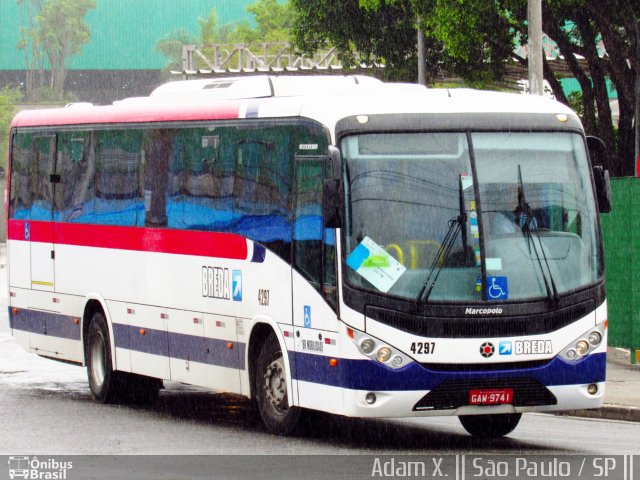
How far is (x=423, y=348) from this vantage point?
12.6 m

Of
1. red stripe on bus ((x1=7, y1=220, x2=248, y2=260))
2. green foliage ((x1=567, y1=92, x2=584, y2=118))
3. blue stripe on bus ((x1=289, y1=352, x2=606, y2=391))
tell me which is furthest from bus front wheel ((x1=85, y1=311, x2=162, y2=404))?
green foliage ((x1=567, y1=92, x2=584, y2=118))

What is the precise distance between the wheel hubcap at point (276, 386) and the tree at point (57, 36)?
386 ft

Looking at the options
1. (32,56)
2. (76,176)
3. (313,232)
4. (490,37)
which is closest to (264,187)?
(313,232)

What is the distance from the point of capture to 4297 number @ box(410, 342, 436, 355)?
41.4 feet

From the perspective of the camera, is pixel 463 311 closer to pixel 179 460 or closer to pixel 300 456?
pixel 300 456

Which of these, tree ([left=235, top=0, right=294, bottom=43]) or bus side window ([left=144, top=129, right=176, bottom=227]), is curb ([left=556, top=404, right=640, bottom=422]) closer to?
bus side window ([left=144, top=129, right=176, bottom=227])

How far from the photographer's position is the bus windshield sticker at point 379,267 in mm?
12742

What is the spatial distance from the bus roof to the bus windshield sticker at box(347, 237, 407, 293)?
109cm

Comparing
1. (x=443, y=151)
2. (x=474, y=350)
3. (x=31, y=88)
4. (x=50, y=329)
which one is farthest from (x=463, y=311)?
(x=31, y=88)

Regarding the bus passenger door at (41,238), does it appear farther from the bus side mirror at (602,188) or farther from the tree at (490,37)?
the tree at (490,37)

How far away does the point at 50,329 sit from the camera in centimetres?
1866

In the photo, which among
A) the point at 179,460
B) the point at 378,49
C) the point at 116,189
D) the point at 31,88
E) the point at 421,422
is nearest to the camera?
the point at 179,460

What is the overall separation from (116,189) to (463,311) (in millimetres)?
5637

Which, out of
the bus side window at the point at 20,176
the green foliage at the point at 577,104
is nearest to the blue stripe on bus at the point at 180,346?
the bus side window at the point at 20,176
